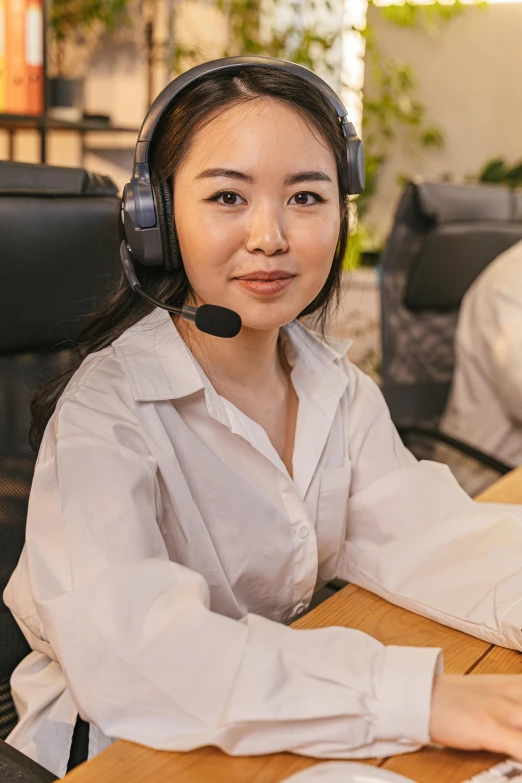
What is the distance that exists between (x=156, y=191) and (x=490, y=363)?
1.35m

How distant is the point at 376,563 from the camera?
98 centimetres

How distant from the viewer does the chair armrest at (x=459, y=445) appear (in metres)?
1.55

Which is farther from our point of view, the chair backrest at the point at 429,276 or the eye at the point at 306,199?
the chair backrest at the point at 429,276

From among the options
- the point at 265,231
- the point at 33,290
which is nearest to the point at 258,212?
the point at 265,231

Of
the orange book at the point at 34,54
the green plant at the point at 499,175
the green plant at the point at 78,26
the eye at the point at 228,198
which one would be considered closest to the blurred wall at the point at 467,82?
the green plant at the point at 499,175

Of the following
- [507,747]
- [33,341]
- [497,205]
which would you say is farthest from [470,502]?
[497,205]

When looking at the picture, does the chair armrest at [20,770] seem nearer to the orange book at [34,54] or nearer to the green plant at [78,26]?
the orange book at [34,54]

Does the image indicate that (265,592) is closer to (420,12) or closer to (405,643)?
Result: (405,643)

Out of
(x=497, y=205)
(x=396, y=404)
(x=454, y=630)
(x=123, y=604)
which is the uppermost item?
(x=497, y=205)

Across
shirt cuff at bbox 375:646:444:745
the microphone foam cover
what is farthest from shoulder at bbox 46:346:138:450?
shirt cuff at bbox 375:646:444:745

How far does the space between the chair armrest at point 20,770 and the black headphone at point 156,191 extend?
497mm

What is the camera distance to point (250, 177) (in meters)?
0.88

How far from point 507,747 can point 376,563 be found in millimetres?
346

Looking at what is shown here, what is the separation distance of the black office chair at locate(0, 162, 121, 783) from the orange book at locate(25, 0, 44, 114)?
5.15 ft
